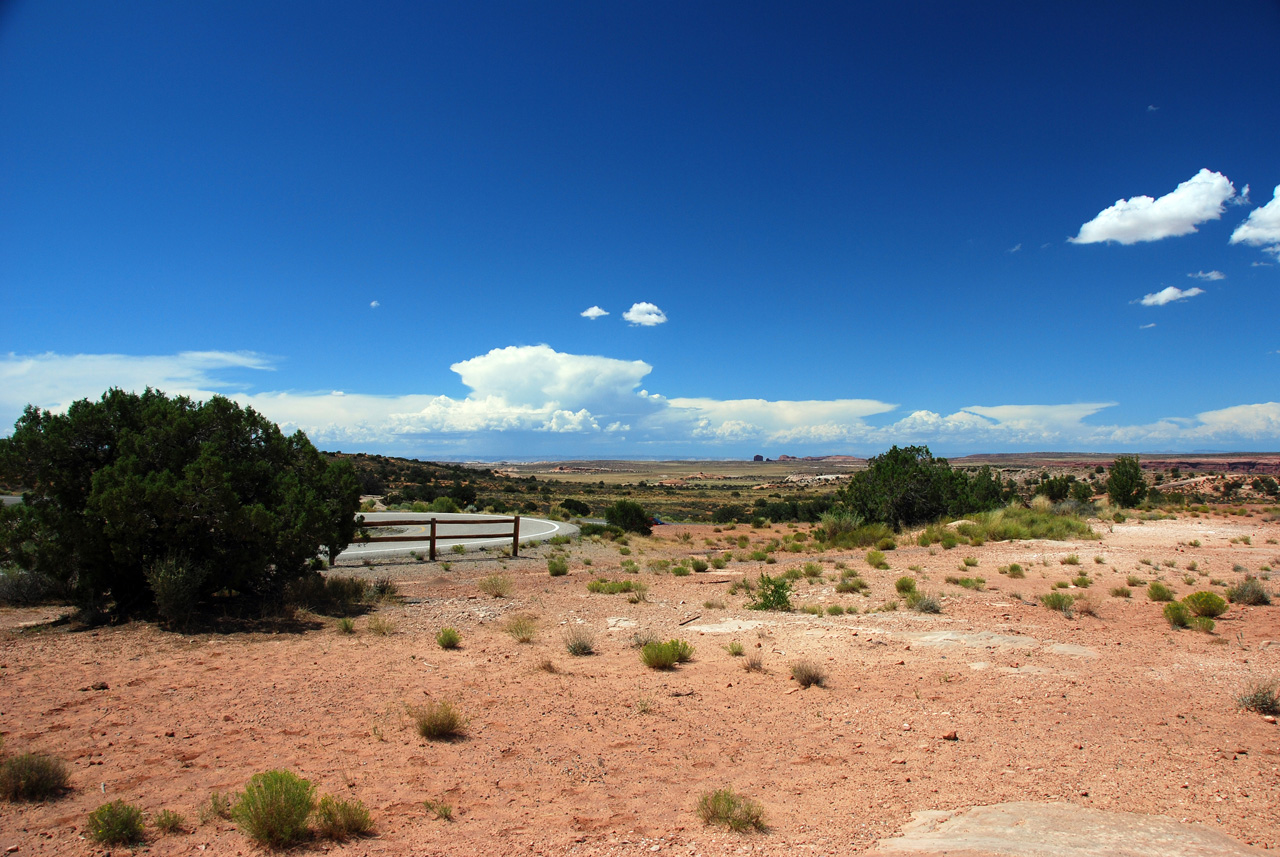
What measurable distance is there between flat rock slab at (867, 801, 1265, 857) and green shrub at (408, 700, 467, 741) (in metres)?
4.13

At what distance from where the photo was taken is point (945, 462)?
30.0m

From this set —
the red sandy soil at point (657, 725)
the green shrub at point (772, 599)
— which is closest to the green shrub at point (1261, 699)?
the red sandy soil at point (657, 725)

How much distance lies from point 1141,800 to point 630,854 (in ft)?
12.8

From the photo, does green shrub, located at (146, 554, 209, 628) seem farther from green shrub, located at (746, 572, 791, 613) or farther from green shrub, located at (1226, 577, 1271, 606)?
green shrub, located at (1226, 577, 1271, 606)

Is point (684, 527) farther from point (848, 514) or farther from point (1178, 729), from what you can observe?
point (1178, 729)

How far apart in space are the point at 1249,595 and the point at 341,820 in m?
14.8

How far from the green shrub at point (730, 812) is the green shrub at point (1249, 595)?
12.0 metres

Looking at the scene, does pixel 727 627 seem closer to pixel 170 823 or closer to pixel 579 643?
pixel 579 643

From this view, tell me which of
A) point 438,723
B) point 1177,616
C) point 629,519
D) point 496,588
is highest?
point 1177,616

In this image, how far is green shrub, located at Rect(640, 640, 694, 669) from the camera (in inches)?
352

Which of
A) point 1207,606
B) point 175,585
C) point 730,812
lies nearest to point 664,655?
point 730,812

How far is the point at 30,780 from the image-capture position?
4.92m

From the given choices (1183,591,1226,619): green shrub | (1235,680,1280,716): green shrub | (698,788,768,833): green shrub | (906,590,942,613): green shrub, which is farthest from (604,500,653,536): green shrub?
(698,788,768,833): green shrub

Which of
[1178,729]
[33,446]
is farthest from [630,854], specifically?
[33,446]
